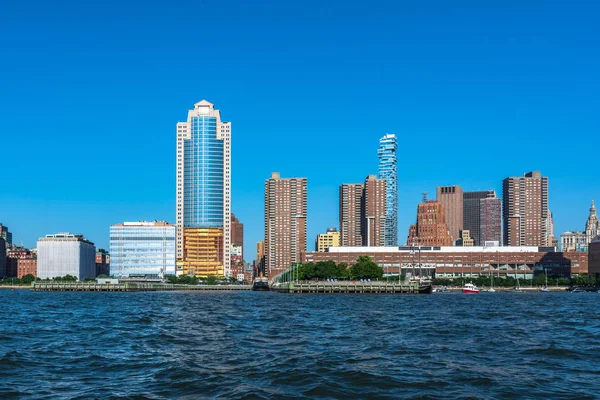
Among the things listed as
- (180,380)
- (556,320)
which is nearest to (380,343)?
(180,380)

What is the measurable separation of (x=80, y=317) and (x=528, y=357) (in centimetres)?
5588

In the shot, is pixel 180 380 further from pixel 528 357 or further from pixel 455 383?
pixel 528 357

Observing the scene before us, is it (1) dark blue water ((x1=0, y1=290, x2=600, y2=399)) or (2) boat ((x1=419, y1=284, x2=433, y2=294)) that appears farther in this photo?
(2) boat ((x1=419, y1=284, x2=433, y2=294))

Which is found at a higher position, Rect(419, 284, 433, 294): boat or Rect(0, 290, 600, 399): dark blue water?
Rect(0, 290, 600, 399): dark blue water

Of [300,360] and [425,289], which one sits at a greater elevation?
[300,360]

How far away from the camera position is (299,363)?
138ft

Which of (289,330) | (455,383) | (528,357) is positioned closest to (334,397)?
(455,383)

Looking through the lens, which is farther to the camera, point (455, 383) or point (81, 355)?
point (81, 355)

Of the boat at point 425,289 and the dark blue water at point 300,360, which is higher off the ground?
the dark blue water at point 300,360

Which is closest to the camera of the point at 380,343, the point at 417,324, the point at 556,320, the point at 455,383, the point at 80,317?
the point at 455,383

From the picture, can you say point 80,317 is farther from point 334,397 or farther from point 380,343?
point 334,397

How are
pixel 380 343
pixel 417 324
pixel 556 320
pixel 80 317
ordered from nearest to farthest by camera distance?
pixel 380 343, pixel 417 324, pixel 556 320, pixel 80 317

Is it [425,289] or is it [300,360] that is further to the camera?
[425,289]

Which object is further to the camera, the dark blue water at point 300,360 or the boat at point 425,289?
the boat at point 425,289
